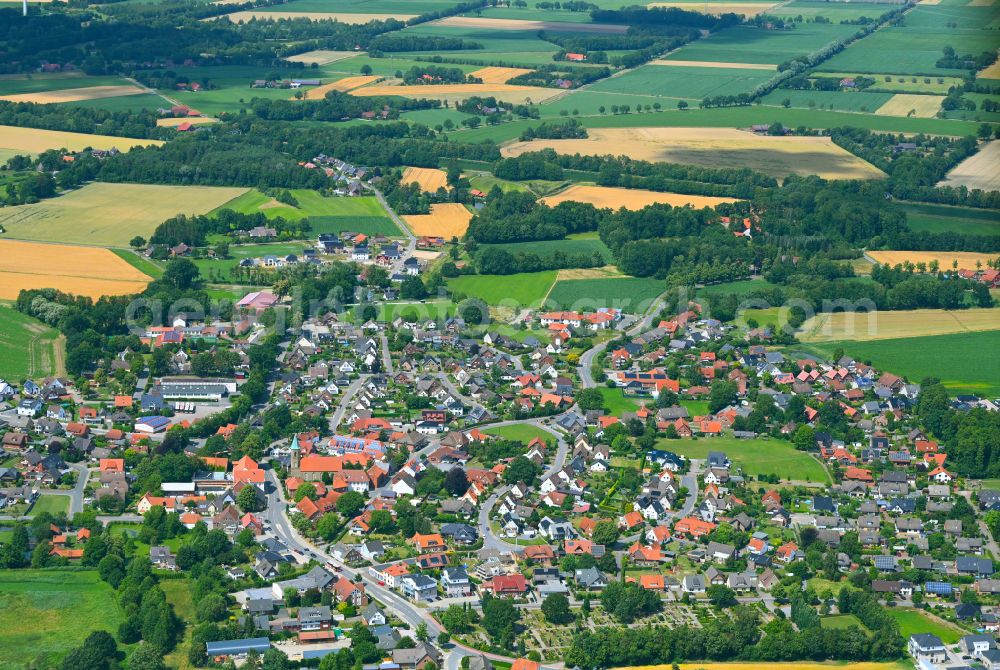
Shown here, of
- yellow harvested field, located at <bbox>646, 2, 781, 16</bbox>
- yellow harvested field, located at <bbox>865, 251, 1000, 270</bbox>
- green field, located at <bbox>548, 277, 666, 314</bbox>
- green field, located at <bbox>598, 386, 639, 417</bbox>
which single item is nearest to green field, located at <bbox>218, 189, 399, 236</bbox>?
green field, located at <bbox>548, 277, 666, 314</bbox>

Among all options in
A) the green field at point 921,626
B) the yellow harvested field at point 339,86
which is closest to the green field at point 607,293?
the green field at point 921,626

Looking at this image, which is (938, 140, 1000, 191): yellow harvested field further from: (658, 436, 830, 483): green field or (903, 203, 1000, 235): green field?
(658, 436, 830, 483): green field

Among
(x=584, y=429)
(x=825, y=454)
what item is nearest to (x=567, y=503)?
(x=584, y=429)

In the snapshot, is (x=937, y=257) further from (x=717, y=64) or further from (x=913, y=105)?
(x=717, y=64)

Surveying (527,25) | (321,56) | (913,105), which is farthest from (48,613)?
(527,25)

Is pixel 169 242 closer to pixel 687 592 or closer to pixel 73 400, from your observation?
pixel 73 400

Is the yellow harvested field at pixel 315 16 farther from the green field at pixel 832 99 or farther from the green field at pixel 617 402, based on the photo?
the green field at pixel 617 402
